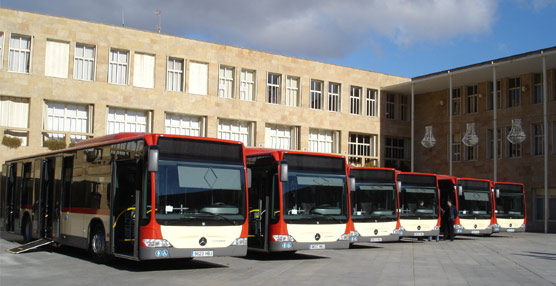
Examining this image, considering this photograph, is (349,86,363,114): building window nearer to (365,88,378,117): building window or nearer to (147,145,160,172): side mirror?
(365,88,378,117): building window

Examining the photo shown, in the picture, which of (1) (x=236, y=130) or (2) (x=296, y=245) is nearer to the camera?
(2) (x=296, y=245)

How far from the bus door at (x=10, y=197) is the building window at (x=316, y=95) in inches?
1000

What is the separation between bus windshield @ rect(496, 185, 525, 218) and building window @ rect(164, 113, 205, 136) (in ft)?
58.8

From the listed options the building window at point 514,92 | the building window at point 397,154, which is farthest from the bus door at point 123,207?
the building window at point 397,154

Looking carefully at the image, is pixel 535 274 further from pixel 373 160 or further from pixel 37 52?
pixel 373 160

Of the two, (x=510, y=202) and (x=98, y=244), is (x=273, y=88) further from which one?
(x=98, y=244)

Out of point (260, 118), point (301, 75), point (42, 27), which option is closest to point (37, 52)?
point (42, 27)

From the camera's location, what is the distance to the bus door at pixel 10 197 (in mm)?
21391

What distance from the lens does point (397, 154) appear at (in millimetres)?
49469

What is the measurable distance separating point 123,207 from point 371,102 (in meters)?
35.7

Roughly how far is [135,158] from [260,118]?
1124 inches

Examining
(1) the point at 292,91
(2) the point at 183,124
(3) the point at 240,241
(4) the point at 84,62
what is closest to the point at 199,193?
(3) the point at 240,241

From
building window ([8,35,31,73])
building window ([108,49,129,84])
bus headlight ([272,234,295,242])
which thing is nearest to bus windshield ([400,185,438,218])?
bus headlight ([272,234,295,242])

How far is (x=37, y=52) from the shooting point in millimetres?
33656
